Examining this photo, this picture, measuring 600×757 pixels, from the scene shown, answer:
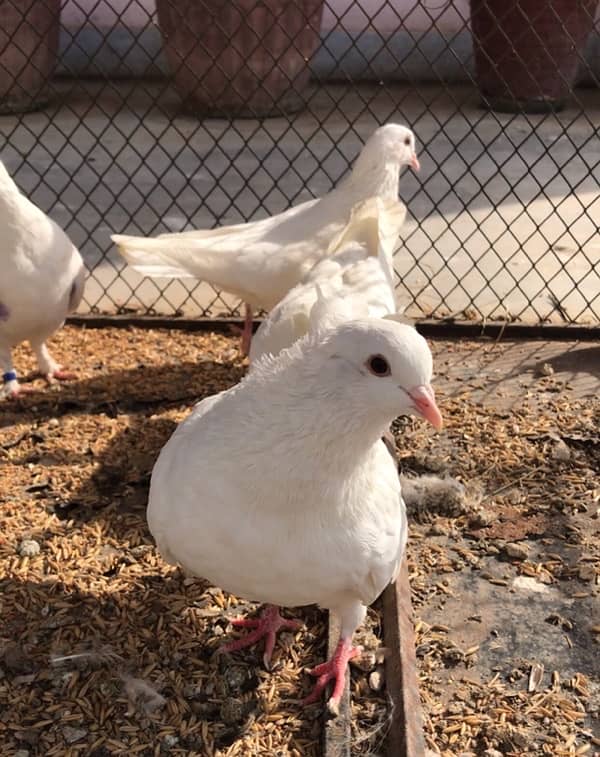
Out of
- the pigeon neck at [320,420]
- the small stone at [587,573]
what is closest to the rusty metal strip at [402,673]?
the small stone at [587,573]

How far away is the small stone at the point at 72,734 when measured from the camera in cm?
219

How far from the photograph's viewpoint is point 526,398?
3678 mm

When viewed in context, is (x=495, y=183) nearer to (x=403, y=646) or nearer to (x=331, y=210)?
(x=331, y=210)

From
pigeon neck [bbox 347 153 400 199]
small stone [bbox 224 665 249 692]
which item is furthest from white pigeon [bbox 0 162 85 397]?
small stone [bbox 224 665 249 692]

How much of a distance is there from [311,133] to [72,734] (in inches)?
255

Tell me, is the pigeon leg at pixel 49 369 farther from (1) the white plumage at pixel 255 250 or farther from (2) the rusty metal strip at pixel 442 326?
(1) the white plumage at pixel 255 250

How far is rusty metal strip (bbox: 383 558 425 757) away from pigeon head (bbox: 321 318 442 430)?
2.80 feet

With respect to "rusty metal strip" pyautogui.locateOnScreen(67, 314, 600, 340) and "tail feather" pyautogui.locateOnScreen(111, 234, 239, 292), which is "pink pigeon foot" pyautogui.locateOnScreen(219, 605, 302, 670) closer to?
"tail feather" pyautogui.locateOnScreen(111, 234, 239, 292)

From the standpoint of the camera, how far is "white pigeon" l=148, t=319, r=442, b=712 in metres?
1.77

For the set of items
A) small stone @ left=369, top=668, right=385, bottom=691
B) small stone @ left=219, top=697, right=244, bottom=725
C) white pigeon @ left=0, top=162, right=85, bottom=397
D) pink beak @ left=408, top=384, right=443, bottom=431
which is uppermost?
pink beak @ left=408, top=384, right=443, bottom=431

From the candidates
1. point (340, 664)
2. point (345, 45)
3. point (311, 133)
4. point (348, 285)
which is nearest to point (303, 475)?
point (340, 664)

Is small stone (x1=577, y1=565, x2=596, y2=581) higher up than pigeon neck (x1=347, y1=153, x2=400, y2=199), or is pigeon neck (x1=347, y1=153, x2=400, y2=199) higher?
pigeon neck (x1=347, y1=153, x2=400, y2=199)

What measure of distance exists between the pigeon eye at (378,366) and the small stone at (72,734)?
4.00 feet

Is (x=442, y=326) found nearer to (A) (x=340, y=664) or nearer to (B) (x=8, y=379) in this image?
(B) (x=8, y=379)
